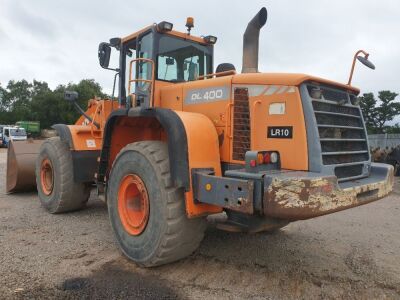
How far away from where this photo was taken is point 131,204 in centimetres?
453

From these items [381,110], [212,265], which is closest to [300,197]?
[212,265]

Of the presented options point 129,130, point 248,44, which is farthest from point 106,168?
point 248,44

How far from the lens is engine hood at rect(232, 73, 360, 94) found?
12.1ft

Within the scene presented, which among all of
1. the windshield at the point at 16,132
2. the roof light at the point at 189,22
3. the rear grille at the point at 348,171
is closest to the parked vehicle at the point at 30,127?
the windshield at the point at 16,132

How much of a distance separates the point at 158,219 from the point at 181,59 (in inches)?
96.1

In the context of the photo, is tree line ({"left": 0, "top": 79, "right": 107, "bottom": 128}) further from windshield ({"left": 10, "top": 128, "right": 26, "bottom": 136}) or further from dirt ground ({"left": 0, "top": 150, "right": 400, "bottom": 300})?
dirt ground ({"left": 0, "top": 150, "right": 400, "bottom": 300})

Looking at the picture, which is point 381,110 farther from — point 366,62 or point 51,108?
point 51,108

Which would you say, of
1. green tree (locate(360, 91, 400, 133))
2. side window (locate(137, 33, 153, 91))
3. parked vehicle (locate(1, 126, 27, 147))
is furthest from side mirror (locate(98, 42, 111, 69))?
parked vehicle (locate(1, 126, 27, 147))

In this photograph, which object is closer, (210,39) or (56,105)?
(210,39)

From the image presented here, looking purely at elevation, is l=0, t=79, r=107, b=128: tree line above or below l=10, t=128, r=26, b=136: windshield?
above

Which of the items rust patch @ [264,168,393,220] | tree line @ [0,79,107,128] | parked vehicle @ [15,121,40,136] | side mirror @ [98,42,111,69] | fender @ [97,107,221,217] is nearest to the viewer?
rust patch @ [264,168,393,220]

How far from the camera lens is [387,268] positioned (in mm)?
4398

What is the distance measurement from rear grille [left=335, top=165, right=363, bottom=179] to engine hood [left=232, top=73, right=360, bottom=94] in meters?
0.85

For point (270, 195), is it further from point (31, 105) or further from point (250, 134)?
point (31, 105)
